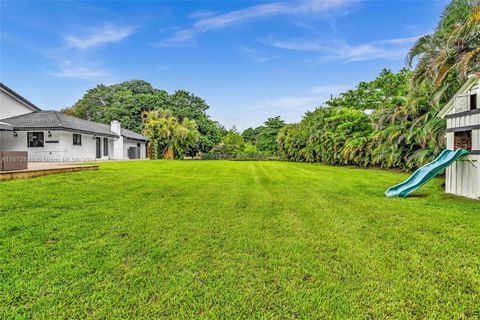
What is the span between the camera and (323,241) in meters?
3.64

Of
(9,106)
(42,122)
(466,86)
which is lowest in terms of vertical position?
(466,86)

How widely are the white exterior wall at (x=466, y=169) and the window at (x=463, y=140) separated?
0.09 meters

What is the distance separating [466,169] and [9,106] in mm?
26289

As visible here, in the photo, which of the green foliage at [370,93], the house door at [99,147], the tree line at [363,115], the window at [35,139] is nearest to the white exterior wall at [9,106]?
the window at [35,139]

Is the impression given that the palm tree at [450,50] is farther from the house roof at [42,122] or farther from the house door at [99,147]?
the house door at [99,147]

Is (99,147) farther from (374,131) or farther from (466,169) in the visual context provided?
(466,169)

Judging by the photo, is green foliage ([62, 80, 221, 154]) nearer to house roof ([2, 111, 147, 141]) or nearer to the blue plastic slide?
house roof ([2, 111, 147, 141])

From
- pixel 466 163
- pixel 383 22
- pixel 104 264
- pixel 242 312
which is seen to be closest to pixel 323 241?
pixel 242 312

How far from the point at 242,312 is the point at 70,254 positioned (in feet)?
7.27

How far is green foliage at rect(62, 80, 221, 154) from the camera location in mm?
37906

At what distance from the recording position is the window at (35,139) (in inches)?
725

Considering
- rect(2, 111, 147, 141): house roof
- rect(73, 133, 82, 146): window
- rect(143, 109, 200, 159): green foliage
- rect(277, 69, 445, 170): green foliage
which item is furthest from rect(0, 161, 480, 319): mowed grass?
rect(143, 109, 200, 159): green foliage

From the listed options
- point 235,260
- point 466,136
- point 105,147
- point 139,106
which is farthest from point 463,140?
point 139,106

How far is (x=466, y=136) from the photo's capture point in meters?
7.32
